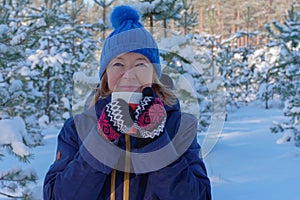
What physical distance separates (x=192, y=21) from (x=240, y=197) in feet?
22.6

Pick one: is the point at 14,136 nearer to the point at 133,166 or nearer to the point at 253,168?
the point at 133,166

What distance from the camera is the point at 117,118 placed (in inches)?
43.1

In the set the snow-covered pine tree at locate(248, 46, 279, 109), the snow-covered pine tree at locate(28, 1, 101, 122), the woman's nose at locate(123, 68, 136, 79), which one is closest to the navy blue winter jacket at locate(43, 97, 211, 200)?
the woman's nose at locate(123, 68, 136, 79)

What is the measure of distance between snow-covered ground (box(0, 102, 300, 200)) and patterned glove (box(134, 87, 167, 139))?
8.59 ft

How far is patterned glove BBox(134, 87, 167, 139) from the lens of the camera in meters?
1.09

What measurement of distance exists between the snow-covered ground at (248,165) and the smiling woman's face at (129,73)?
98.8 inches

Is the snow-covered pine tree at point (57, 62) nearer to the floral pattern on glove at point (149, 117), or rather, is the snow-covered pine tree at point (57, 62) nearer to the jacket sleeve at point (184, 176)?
the jacket sleeve at point (184, 176)

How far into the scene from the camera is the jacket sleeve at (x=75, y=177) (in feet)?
4.01

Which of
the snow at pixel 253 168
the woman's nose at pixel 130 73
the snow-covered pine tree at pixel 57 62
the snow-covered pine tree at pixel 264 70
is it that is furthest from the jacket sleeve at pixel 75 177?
the snow-covered pine tree at pixel 264 70

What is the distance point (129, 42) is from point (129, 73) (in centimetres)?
14

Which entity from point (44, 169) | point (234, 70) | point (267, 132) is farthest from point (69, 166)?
point (234, 70)

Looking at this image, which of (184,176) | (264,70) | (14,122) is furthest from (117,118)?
(264,70)

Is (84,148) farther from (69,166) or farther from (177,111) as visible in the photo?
(177,111)

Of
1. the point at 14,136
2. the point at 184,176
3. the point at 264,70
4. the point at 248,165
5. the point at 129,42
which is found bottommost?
the point at 264,70
